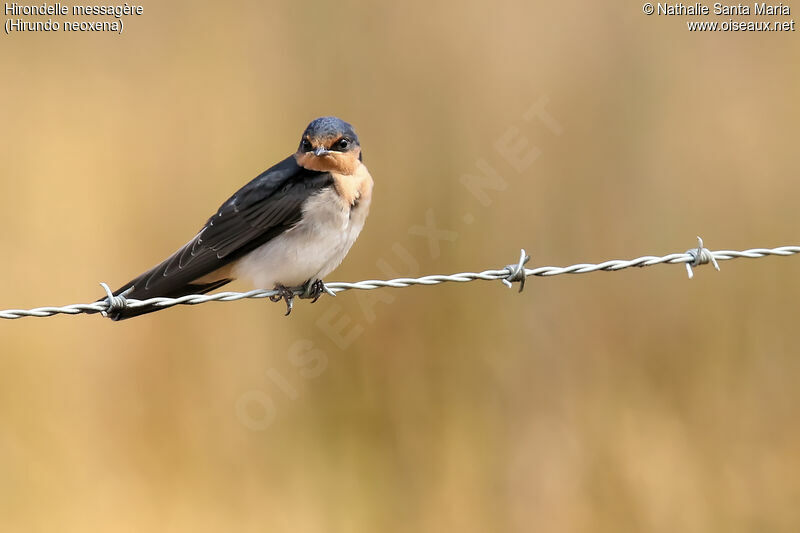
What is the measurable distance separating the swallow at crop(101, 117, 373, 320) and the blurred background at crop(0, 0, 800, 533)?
0.88m

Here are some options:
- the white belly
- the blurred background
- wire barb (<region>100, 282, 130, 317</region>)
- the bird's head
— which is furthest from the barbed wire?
the blurred background

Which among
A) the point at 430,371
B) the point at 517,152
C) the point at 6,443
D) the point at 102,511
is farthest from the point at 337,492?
the point at 517,152

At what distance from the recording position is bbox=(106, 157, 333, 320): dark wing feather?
388cm

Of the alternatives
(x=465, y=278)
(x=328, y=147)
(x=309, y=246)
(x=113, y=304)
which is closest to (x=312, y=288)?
(x=309, y=246)

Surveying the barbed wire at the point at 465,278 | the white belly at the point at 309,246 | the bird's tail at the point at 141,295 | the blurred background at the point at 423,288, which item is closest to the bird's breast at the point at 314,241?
the white belly at the point at 309,246

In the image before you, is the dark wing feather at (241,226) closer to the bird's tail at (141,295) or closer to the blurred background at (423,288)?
the bird's tail at (141,295)

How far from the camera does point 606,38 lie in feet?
17.4

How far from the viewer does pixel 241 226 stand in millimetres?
3988

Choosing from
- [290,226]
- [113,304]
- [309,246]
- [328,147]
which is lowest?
[113,304]

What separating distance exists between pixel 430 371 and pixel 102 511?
1.91m

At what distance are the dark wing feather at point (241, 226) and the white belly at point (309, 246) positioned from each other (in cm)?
5

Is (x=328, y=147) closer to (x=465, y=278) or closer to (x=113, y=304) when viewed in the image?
(x=465, y=278)

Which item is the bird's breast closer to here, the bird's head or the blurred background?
the bird's head

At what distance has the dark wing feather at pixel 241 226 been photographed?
388 cm
